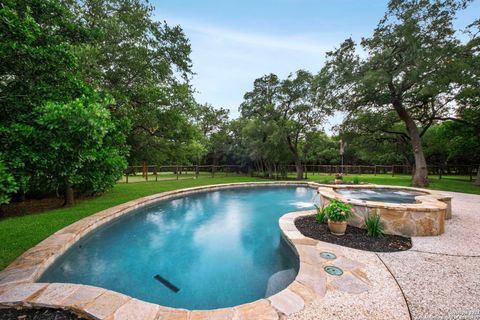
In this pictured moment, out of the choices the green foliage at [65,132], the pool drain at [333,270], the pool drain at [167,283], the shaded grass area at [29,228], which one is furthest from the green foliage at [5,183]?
the pool drain at [333,270]

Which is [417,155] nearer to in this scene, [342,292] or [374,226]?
[374,226]

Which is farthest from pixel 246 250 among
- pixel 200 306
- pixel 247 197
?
pixel 247 197

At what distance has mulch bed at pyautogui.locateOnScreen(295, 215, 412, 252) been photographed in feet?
11.0

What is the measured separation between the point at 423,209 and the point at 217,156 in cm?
2300

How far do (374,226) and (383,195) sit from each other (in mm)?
3977

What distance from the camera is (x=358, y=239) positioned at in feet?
12.1

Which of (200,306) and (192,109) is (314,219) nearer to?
(200,306)

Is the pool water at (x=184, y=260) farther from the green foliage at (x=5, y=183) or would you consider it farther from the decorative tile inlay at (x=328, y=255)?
the green foliage at (x=5, y=183)

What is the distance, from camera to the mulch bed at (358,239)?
132 inches

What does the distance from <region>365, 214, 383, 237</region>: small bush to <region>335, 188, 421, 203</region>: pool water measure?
178 cm

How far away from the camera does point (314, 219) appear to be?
490 centimetres

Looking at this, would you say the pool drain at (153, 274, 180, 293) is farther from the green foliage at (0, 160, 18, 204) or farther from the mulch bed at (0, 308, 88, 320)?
the green foliage at (0, 160, 18, 204)

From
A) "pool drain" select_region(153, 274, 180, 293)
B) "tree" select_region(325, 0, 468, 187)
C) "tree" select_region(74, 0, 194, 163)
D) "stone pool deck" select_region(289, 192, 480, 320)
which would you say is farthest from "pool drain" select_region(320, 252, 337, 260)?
"tree" select_region(325, 0, 468, 187)

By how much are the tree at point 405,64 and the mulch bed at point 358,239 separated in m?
8.08
